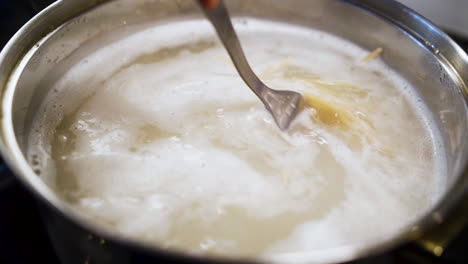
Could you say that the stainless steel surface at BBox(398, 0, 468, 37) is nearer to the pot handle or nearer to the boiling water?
the boiling water

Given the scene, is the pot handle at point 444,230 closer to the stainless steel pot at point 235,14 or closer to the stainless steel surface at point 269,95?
the stainless steel pot at point 235,14

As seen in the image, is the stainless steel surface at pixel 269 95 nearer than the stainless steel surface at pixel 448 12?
Yes

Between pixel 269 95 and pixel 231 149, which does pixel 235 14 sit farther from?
pixel 231 149

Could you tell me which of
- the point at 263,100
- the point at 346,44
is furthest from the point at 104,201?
the point at 346,44

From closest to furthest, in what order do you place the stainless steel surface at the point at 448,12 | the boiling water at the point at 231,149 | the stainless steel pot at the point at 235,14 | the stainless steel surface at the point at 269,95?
the stainless steel pot at the point at 235,14, the boiling water at the point at 231,149, the stainless steel surface at the point at 269,95, the stainless steel surface at the point at 448,12

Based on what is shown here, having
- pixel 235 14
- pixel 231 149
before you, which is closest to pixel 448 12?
pixel 235 14

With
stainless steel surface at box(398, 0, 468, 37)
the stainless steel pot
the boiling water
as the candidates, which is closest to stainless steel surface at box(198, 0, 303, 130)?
the boiling water

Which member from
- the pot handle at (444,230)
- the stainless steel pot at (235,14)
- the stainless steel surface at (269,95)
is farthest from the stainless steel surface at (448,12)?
the pot handle at (444,230)
